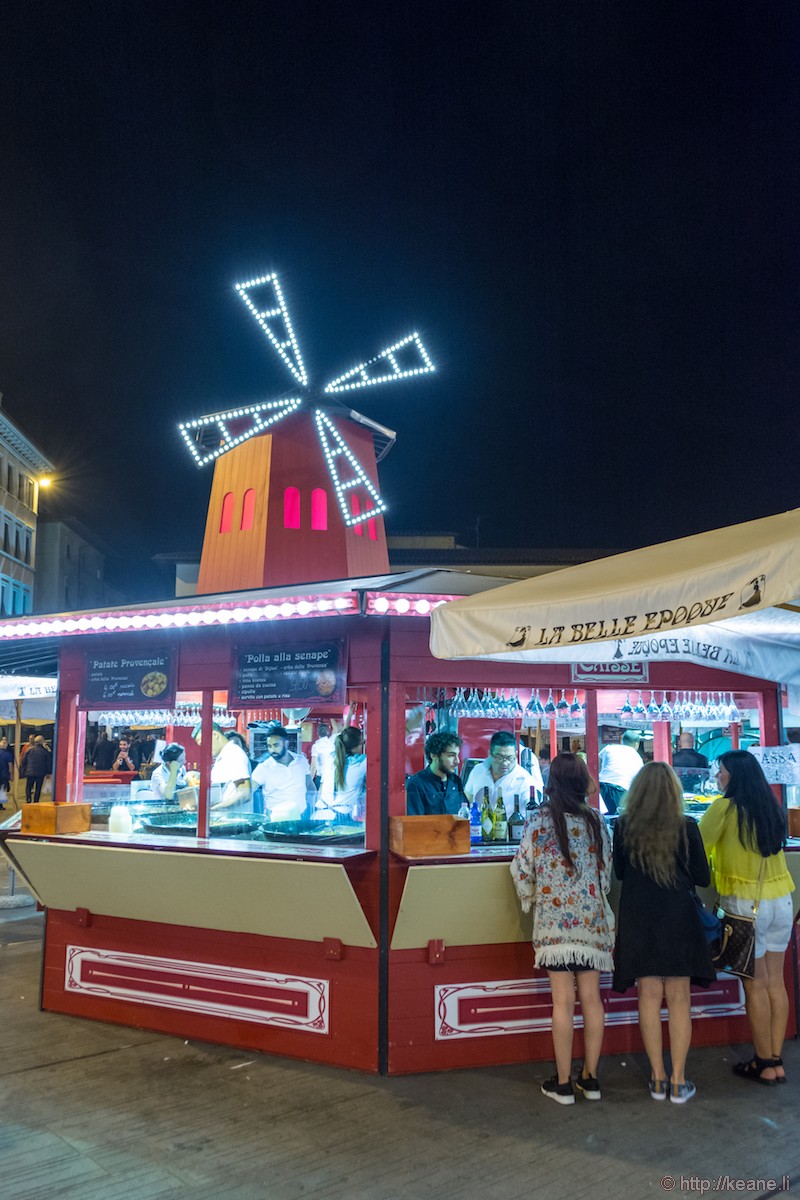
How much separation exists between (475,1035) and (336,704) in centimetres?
232

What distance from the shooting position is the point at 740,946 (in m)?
5.37

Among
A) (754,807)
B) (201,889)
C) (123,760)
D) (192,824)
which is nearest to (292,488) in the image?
(123,760)

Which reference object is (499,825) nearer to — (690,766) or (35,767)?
(690,766)

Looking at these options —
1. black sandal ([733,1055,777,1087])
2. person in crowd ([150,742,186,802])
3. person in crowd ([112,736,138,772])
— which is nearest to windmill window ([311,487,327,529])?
person in crowd ([112,736,138,772])

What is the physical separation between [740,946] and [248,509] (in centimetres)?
891

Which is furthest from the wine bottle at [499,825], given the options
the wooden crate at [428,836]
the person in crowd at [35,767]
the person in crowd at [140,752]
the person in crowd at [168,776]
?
the person in crowd at [35,767]

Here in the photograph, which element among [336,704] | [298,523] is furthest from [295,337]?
[336,704]

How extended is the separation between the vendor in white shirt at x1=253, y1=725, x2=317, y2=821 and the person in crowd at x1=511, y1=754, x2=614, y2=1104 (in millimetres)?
2526

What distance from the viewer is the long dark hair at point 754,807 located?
17.7 feet

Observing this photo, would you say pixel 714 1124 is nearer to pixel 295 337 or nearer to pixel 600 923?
pixel 600 923

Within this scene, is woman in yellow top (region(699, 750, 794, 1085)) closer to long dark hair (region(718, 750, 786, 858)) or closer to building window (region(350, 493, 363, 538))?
long dark hair (region(718, 750, 786, 858))

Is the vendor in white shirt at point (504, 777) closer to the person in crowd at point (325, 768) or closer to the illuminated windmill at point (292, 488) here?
the person in crowd at point (325, 768)

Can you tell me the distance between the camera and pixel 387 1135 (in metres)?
4.65

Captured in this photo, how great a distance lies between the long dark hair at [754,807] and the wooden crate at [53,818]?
4.95m
